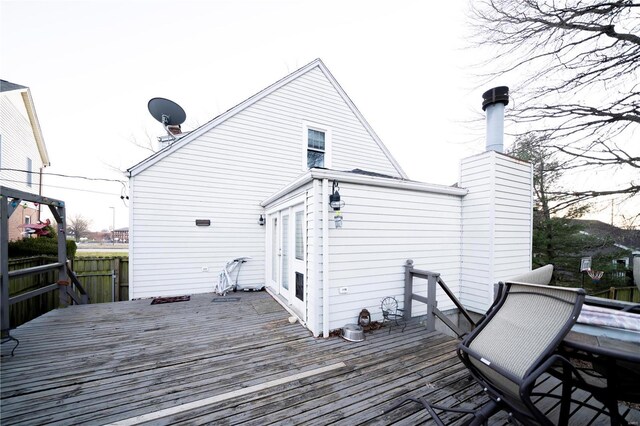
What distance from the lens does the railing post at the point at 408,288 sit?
164 inches

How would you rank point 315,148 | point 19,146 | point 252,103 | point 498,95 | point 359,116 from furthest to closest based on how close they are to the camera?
point 19,146 < point 359,116 < point 315,148 < point 252,103 < point 498,95

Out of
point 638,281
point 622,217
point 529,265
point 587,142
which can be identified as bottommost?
point 529,265

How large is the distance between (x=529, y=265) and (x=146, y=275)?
8.61m

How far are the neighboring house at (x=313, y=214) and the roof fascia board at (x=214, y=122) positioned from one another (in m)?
0.03

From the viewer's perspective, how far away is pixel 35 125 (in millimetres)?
12555

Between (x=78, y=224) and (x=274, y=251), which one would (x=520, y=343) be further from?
(x=78, y=224)

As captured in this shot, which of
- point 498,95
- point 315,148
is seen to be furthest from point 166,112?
point 498,95

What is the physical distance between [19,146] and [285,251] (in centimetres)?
1507

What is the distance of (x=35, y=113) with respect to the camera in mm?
12359

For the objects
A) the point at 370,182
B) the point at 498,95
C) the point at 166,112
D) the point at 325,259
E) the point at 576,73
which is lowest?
the point at 325,259

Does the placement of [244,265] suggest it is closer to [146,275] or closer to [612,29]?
[146,275]

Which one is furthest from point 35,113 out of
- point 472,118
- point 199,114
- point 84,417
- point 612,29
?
point 612,29

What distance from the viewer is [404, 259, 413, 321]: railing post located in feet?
13.6

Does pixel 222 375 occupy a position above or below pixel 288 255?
below
